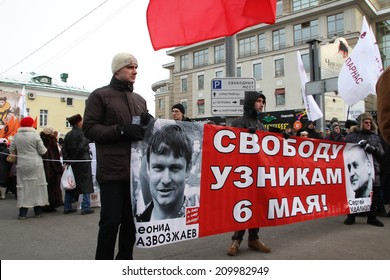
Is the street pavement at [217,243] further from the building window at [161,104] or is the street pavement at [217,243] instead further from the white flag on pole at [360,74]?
the building window at [161,104]

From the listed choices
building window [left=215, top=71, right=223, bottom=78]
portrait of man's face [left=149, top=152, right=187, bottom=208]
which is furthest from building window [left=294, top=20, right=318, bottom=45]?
portrait of man's face [left=149, top=152, right=187, bottom=208]

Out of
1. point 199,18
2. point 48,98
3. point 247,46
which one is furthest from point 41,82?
point 199,18

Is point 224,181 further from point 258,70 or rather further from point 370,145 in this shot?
point 258,70

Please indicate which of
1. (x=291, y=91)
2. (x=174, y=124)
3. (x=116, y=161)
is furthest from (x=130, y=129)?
(x=291, y=91)

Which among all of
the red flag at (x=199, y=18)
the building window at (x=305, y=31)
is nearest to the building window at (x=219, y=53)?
the building window at (x=305, y=31)

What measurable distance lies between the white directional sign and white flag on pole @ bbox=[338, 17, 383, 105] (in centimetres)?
298

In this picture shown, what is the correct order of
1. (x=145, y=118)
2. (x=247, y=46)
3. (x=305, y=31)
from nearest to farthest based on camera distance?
(x=145, y=118), (x=305, y=31), (x=247, y=46)

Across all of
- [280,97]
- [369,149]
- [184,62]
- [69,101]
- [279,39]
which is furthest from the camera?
[69,101]

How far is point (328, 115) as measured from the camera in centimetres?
2797

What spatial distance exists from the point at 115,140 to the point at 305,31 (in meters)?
44.4

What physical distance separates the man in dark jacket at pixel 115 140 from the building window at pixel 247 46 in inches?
1818

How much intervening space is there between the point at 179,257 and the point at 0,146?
8.69 metres

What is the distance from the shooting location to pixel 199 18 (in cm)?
495

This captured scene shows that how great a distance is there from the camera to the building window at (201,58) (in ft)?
173
